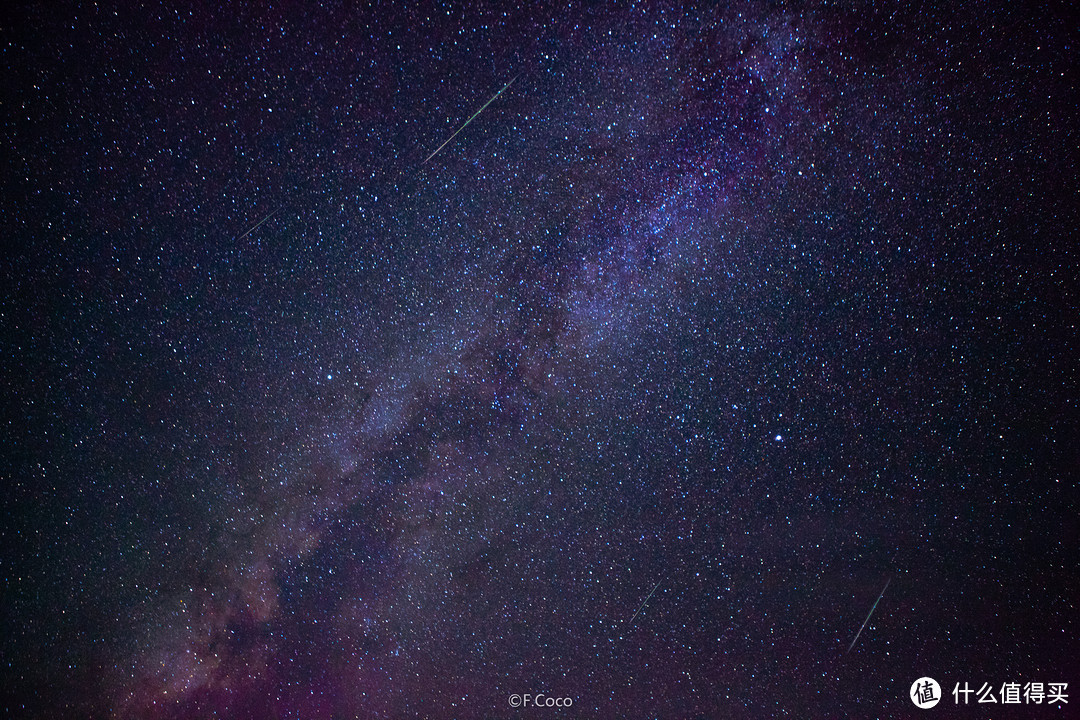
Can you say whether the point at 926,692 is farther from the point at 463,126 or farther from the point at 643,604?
the point at 463,126

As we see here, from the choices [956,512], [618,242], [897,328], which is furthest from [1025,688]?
[618,242]

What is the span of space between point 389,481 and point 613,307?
0.80 meters

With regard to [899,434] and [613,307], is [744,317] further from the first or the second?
[899,434]

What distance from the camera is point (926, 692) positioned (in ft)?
3.85

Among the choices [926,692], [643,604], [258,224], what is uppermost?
[258,224]

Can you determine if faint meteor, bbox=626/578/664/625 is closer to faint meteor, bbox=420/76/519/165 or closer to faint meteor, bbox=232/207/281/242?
faint meteor, bbox=420/76/519/165

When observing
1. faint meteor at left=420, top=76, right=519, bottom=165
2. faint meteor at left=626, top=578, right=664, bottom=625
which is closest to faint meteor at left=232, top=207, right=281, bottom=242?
faint meteor at left=420, top=76, right=519, bottom=165

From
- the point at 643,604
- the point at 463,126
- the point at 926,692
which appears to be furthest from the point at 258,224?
the point at 926,692

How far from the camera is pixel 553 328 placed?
109cm

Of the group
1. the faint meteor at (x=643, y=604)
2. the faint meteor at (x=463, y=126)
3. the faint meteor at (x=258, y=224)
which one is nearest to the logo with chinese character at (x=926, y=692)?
the faint meteor at (x=643, y=604)

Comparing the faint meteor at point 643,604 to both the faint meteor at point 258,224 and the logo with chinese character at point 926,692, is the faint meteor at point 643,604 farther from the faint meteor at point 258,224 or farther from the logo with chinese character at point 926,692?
the faint meteor at point 258,224

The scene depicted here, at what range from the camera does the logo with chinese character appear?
117 centimetres

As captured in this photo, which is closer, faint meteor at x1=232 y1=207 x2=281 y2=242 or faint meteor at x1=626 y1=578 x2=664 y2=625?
faint meteor at x1=232 y1=207 x2=281 y2=242

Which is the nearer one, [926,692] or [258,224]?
[258,224]
